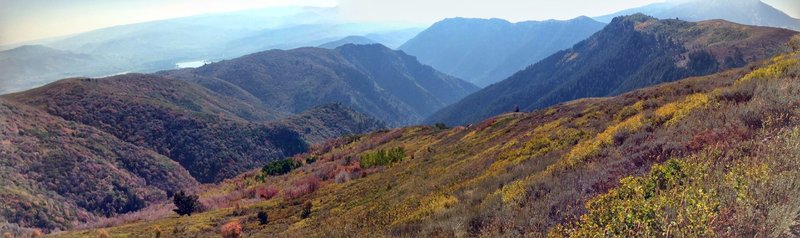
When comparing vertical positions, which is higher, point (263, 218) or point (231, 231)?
point (231, 231)

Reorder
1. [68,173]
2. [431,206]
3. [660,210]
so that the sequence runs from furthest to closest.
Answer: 1. [68,173]
2. [431,206]
3. [660,210]

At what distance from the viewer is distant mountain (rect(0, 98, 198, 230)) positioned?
6090cm

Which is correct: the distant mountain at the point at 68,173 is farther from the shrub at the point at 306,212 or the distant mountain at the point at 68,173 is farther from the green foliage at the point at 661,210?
the green foliage at the point at 661,210

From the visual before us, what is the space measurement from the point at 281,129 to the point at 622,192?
16151 cm

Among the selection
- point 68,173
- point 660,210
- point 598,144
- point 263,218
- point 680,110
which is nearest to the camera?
point 660,210

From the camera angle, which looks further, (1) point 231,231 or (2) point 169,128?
(2) point 169,128

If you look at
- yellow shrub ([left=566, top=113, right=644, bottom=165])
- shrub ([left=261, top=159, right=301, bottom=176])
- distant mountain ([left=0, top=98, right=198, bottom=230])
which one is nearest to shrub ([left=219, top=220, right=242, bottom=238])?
yellow shrub ([left=566, top=113, right=644, bottom=165])

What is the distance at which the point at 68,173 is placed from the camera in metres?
78.0

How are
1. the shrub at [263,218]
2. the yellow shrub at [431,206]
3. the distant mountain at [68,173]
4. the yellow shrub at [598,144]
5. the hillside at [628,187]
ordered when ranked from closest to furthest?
1. the hillside at [628,187]
2. the yellow shrub at [431,206]
3. the yellow shrub at [598,144]
4. the shrub at [263,218]
5. the distant mountain at [68,173]

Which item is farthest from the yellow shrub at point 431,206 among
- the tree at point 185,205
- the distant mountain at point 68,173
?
the distant mountain at point 68,173

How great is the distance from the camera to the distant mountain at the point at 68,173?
60.9 m

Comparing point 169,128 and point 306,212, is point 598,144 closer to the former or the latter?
point 306,212

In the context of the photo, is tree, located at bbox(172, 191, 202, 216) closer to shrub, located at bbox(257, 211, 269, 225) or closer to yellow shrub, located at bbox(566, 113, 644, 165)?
shrub, located at bbox(257, 211, 269, 225)

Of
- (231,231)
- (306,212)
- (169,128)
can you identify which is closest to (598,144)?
(306,212)
